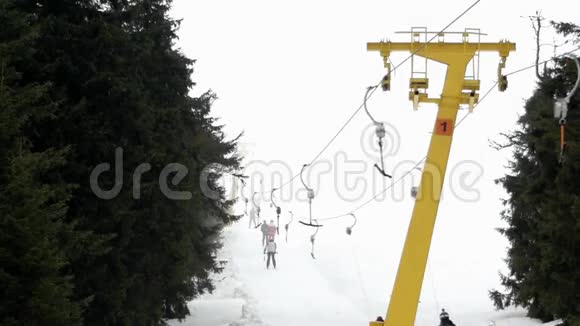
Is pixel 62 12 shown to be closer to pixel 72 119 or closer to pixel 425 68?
pixel 72 119

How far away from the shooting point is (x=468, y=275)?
95.1 feet

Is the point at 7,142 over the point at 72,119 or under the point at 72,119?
under

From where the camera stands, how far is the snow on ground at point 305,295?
17.8 m

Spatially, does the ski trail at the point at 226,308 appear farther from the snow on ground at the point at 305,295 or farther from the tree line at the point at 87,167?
the tree line at the point at 87,167

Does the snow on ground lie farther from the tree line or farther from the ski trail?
the tree line

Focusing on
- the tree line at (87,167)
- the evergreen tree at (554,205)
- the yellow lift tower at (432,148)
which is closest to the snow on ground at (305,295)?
the tree line at (87,167)

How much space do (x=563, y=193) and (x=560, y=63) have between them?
10.8 ft

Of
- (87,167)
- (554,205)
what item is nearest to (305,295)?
(554,205)

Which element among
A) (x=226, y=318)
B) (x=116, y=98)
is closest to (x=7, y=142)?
(x=116, y=98)

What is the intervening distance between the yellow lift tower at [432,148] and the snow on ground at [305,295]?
6694 millimetres

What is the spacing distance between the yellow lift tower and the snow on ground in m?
6.69

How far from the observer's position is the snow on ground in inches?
702

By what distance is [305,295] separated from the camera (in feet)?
69.7

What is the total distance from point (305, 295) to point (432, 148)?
38.5 feet
